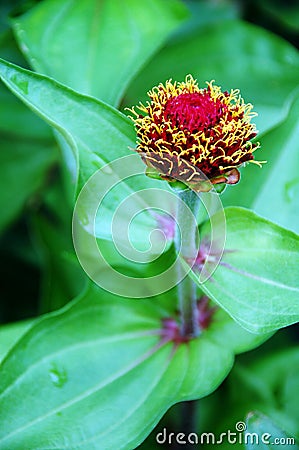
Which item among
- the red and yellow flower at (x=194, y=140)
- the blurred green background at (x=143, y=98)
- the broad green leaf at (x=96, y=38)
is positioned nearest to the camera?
the red and yellow flower at (x=194, y=140)

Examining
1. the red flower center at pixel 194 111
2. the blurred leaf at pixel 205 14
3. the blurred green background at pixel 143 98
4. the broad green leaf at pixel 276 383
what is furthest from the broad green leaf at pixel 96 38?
the broad green leaf at pixel 276 383

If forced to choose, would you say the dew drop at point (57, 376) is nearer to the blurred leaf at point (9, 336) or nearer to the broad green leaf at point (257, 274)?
the blurred leaf at point (9, 336)

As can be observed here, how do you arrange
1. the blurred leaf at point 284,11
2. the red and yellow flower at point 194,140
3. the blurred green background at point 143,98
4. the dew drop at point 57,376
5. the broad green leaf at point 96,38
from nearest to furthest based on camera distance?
the red and yellow flower at point 194,140 → the dew drop at point 57,376 → the broad green leaf at point 96,38 → the blurred green background at point 143,98 → the blurred leaf at point 284,11

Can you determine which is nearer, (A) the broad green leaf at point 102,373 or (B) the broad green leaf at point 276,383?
(A) the broad green leaf at point 102,373

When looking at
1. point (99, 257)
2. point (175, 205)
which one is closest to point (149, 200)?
point (175, 205)

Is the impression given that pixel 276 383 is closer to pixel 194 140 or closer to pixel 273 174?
pixel 273 174
